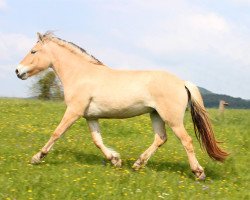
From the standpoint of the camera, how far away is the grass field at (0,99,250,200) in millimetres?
7648

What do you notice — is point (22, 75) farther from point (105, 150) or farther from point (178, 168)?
point (178, 168)

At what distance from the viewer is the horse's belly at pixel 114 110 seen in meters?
9.59

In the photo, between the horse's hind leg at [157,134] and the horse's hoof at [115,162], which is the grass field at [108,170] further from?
the horse's hind leg at [157,134]

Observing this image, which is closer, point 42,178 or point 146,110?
point 42,178

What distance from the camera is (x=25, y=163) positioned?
9578 mm

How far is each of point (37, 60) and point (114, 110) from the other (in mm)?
2336

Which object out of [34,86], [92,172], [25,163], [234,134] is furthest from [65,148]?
[34,86]

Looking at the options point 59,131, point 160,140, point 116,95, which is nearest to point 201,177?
point 160,140

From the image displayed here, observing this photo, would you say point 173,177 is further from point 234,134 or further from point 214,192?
point 234,134

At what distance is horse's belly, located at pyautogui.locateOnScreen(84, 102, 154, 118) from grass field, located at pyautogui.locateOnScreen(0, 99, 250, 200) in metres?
1.09

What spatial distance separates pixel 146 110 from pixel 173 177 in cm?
151

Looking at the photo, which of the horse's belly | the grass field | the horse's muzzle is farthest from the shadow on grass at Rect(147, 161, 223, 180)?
the horse's muzzle

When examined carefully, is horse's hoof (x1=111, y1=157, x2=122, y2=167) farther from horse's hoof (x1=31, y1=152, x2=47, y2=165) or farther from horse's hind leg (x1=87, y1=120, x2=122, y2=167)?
horse's hoof (x1=31, y1=152, x2=47, y2=165)

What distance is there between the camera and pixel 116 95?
962 cm
